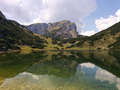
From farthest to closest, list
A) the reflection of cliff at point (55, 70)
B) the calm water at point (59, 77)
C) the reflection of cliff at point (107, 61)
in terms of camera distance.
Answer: the reflection of cliff at point (107, 61) → the reflection of cliff at point (55, 70) → the calm water at point (59, 77)

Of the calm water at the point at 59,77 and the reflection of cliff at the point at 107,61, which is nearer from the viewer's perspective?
the calm water at the point at 59,77

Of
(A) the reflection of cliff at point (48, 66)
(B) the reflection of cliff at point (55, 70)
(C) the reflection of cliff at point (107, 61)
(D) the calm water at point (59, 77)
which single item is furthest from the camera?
(C) the reflection of cliff at point (107, 61)

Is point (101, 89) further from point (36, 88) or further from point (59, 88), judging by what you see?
point (36, 88)

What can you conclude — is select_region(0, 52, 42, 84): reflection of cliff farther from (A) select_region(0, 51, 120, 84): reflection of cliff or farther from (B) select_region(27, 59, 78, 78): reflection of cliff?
(B) select_region(27, 59, 78, 78): reflection of cliff

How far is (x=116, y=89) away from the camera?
1994 cm

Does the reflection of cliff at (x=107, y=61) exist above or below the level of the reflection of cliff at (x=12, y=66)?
above

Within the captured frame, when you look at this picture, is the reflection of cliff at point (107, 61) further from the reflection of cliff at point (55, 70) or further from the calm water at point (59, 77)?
the reflection of cliff at point (55, 70)

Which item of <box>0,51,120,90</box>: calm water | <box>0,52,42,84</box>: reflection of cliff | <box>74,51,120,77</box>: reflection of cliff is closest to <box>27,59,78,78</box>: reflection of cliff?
<box>0,51,120,90</box>: calm water

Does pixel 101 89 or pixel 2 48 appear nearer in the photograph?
pixel 101 89

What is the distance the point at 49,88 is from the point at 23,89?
544 centimetres

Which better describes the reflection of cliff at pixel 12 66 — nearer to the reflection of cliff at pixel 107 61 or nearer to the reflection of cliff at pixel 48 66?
the reflection of cliff at pixel 48 66

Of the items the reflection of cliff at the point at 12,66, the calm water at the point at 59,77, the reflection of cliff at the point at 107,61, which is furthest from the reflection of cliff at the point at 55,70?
the reflection of cliff at the point at 107,61

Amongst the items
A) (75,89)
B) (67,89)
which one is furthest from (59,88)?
(75,89)

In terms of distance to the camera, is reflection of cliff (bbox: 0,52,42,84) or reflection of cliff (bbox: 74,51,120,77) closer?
reflection of cliff (bbox: 0,52,42,84)
